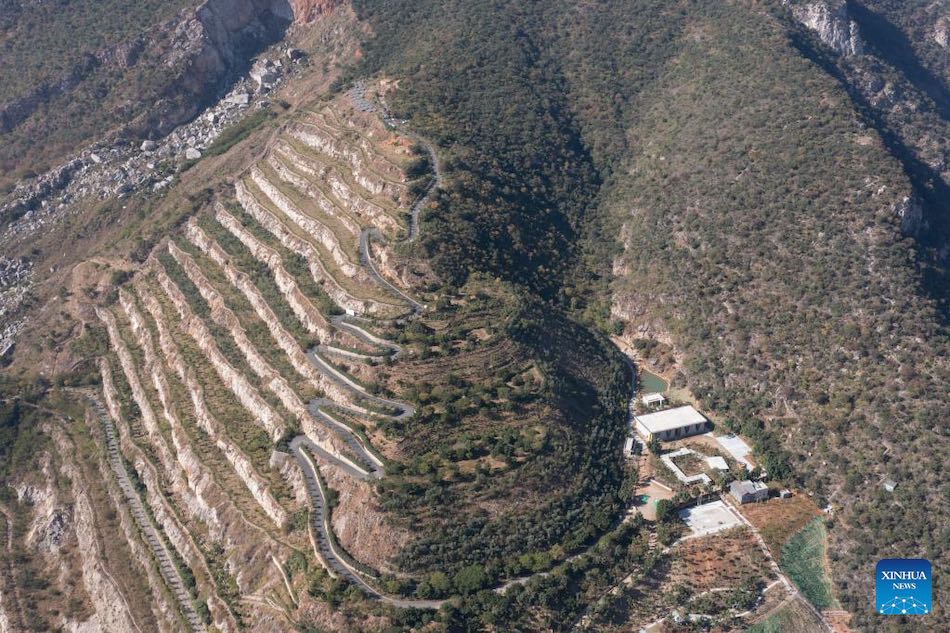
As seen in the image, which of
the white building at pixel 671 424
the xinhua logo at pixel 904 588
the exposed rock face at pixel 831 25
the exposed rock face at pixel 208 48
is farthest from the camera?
the exposed rock face at pixel 208 48

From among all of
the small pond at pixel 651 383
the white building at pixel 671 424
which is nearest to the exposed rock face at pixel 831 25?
the small pond at pixel 651 383

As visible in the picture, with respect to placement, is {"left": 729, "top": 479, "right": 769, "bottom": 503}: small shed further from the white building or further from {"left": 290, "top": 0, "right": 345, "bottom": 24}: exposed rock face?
{"left": 290, "top": 0, "right": 345, "bottom": 24}: exposed rock face

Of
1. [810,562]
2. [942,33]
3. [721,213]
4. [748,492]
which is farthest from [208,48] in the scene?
[942,33]

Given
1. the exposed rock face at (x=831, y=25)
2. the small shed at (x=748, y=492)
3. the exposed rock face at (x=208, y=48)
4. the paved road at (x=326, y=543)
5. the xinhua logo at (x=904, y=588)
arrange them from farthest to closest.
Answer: the exposed rock face at (x=208, y=48), the exposed rock face at (x=831, y=25), the small shed at (x=748, y=492), the xinhua logo at (x=904, y=588), the paved road at (x=326, y=543)

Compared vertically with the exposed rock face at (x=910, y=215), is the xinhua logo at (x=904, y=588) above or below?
below

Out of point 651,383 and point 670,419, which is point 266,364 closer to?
point 651,383

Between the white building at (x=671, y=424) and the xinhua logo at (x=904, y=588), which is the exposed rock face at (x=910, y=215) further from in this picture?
the xinhua logo at (x=904, y=588)
